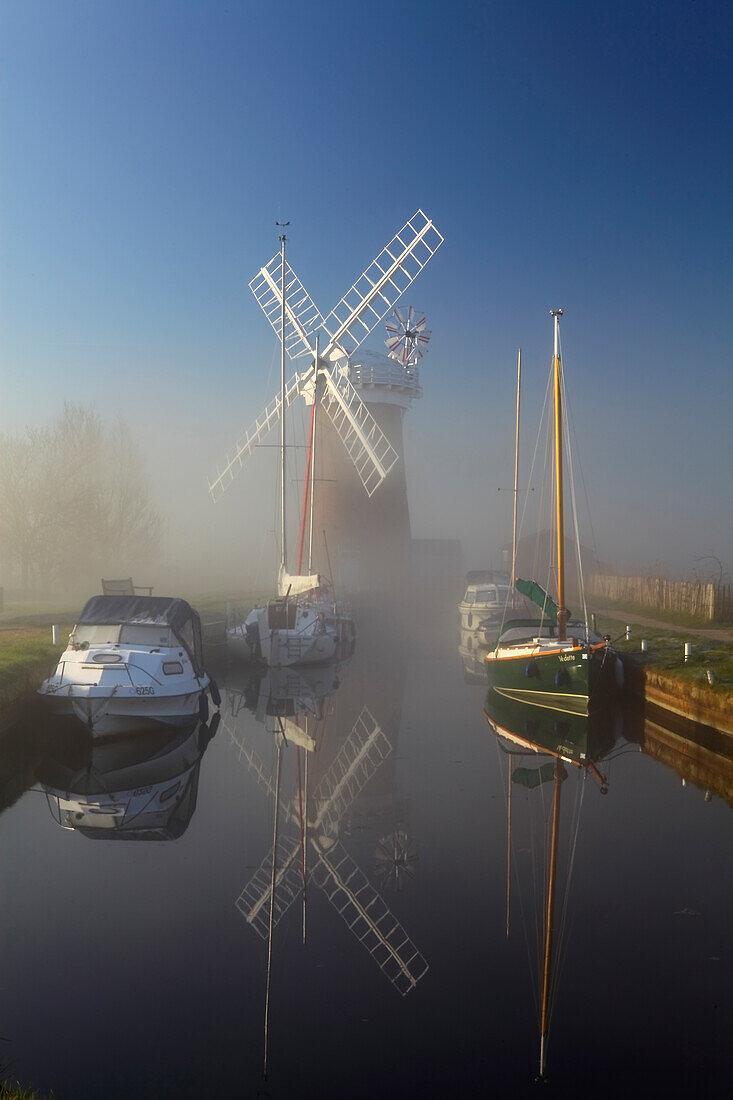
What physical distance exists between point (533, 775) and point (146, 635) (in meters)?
9.37

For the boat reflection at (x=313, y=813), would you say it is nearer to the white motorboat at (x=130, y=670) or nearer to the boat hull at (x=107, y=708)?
the white motorboat at (x=130, y=670)

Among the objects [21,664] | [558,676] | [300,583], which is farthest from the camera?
[300,583]

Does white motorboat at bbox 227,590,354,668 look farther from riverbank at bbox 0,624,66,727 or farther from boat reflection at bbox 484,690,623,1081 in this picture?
boat reflection at bbox 484,690,623,1081

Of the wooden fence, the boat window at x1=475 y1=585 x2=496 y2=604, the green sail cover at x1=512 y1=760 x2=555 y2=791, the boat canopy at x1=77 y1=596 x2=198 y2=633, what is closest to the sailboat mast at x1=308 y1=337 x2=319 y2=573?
the boat window at x1=475 y1=585 x2=496 y2=604

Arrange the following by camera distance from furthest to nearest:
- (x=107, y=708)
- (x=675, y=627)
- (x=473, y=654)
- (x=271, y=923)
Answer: (x=473, y=654)
(x=675, y=627)
(x=107, y=708)
(x=271, y=923)

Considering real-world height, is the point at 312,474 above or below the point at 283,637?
above

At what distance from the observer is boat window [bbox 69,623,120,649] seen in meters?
20.8

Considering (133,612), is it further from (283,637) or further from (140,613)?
(283,637)

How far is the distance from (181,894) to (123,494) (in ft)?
148

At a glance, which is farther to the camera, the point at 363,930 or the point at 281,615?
the point at 281,615

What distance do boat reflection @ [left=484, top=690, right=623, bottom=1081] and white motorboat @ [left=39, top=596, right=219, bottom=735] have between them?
6988mm

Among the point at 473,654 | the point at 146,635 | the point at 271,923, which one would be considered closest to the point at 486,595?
the point at 473,654

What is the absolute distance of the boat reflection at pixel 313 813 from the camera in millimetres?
9836

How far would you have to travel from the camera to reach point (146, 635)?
69.7 feet
